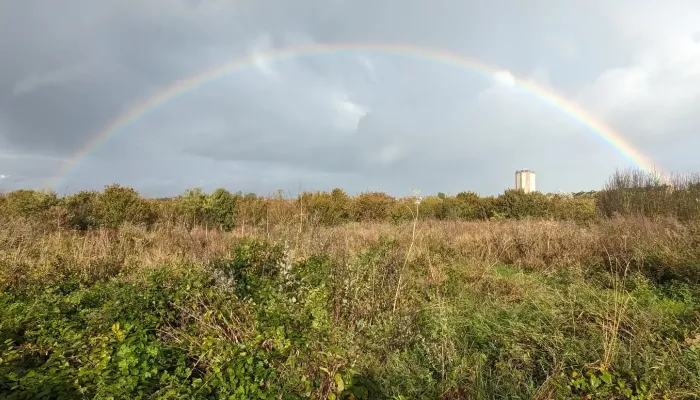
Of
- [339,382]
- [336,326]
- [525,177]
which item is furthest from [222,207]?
[525,177]

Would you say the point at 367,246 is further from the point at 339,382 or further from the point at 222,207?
the point at 222,207

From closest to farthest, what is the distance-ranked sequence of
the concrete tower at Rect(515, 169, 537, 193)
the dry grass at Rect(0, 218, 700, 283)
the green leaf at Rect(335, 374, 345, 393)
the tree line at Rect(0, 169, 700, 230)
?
the green leaf at Rect(335, 374, 345, 393) → the dry grass at Rect(0, 218, 700, 283) → the tree line at Rect(0, 169, 700, 230) → the concrete tower at Rect(515, 169, 537, 193)

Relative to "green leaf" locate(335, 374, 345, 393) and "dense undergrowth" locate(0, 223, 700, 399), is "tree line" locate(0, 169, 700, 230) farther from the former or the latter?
"green leaf" locate(335, 374, 345, 393)

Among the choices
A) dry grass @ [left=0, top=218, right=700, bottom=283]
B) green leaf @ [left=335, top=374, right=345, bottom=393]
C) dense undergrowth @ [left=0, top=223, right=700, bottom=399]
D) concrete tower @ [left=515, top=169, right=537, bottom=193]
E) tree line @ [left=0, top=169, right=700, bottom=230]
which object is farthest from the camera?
concrete tower @ [left=515, top=169, right=537, bottom=193]

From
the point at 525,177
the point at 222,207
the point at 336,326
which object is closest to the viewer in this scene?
the point at 336,326

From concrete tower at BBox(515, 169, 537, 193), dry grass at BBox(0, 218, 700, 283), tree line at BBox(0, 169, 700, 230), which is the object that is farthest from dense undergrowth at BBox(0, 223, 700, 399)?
concrete tower at BBox(515, 169, 537, 193)

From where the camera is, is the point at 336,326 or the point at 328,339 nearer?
the point at 328,339

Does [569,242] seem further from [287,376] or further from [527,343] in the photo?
[287,376]

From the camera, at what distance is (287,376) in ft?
11.1

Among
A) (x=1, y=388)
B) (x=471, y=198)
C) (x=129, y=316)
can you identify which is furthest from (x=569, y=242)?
(x=471, y=198)

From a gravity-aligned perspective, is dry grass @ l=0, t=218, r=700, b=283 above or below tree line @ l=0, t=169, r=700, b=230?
below

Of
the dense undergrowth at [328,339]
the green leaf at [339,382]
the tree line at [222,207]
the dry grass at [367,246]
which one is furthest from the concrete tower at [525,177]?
the green leaf at [339,382]

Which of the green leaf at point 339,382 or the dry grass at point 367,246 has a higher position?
the dry grass at point 367,246

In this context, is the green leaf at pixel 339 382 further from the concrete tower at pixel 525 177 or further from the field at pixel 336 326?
the concrete tower at pixel 525 177
